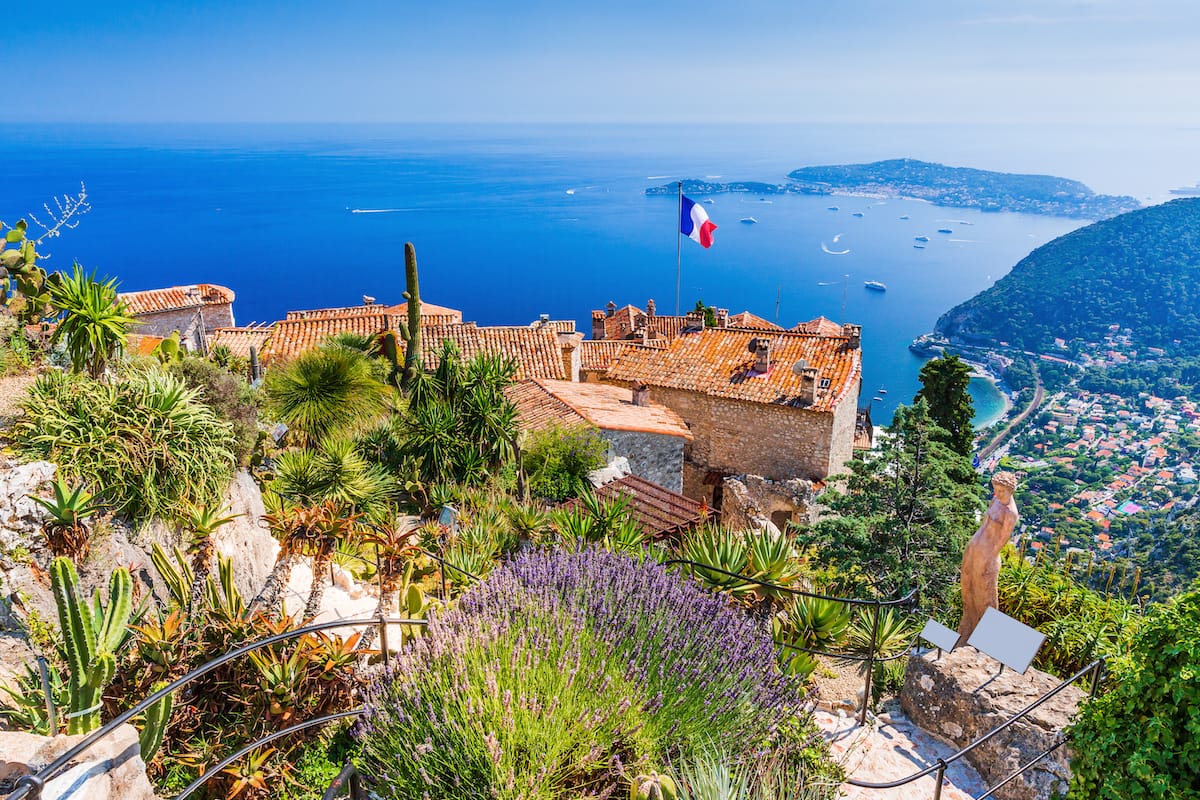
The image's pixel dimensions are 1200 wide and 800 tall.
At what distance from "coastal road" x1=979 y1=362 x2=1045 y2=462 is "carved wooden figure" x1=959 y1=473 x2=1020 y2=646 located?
5735 centimetres

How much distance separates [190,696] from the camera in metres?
4.89

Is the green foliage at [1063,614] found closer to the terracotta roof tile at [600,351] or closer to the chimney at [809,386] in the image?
the chimney at [809,386]

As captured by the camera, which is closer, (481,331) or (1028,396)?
(481,331)

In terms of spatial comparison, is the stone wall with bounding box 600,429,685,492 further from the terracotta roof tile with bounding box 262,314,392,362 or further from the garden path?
the terracotta roof tile with bounding box 262,314,392,362

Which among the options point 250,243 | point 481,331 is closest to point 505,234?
point 250,243

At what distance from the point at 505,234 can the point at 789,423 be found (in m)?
144

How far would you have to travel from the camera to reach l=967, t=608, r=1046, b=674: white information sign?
5.46 metres

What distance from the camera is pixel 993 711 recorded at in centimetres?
549

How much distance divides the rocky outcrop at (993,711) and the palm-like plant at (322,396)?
9183 mm

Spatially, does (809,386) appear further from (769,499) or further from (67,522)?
(67,522)

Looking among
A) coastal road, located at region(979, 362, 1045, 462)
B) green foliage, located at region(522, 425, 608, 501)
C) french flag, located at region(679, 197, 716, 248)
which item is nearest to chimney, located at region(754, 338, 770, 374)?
french flag, located at region(679, 197, 716, 248)

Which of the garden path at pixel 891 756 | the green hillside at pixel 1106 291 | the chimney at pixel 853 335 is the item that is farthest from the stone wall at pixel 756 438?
the green hillside at pixel 1106 291

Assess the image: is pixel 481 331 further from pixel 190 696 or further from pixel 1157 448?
pixel 1157 448

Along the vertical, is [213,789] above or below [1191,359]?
above
